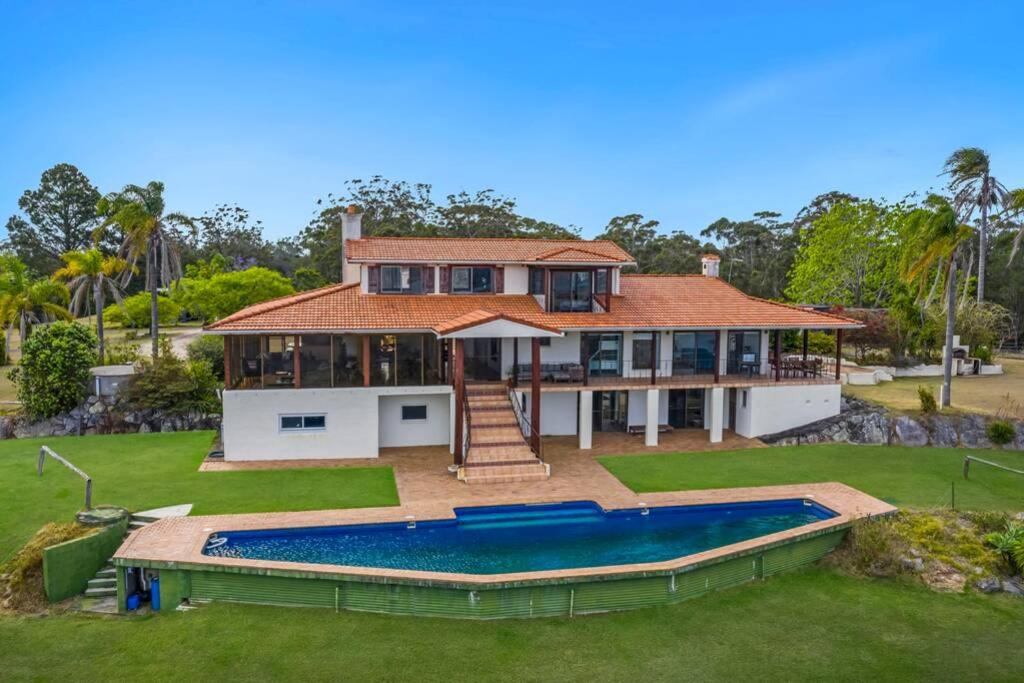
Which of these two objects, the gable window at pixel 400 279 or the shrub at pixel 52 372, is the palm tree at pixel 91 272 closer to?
the shrub at pixel 52 372

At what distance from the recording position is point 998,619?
11.9 m

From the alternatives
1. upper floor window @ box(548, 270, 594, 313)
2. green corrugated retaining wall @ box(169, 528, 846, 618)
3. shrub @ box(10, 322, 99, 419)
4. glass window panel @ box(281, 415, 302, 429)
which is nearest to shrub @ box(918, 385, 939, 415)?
upper floor window @ box(548, 270, 594, 313)

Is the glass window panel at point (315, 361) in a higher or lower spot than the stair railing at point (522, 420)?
higher

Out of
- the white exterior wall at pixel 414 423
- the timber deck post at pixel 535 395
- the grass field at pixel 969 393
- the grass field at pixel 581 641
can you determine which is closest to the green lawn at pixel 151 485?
the grass field at pixel 581 641

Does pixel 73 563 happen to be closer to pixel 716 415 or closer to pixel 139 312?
pixel 716 415

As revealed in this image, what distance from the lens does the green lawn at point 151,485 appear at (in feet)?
51.8

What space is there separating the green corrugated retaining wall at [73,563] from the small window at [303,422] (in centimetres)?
797

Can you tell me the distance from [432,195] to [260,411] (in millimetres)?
47606

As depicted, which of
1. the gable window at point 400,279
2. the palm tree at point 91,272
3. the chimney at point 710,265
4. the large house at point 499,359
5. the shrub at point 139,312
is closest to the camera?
the large house at point 499,359

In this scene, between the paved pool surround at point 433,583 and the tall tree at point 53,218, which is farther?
the tall tree at point 53,218

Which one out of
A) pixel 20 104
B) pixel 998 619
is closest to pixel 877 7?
pixel 998 619

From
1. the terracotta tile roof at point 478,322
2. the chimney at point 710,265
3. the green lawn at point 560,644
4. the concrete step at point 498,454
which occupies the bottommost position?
the green lawn at point 560,644

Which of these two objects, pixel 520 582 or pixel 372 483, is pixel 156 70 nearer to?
pixel 372 483

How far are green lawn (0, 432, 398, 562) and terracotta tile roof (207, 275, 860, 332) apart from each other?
4.41 metres
